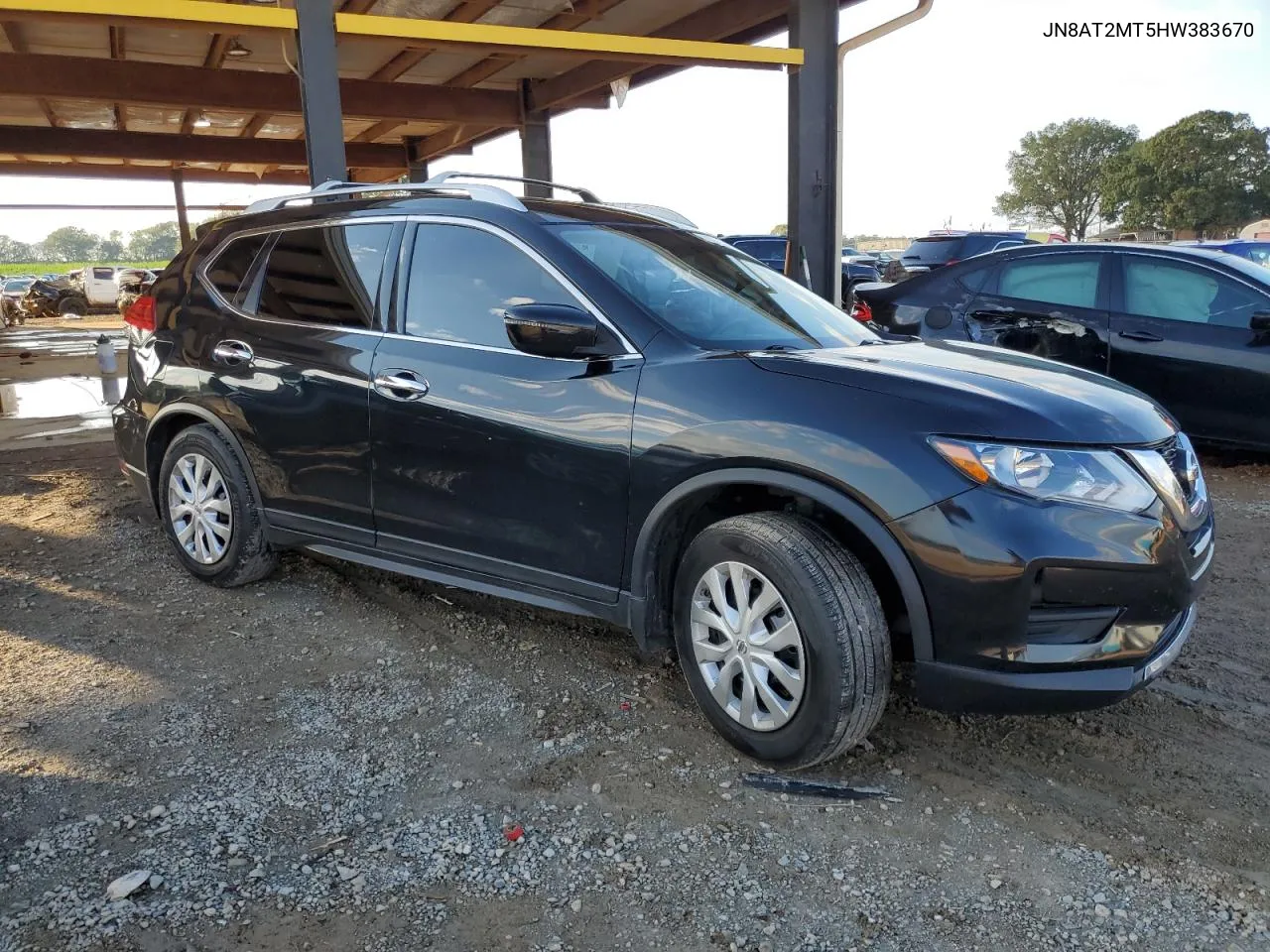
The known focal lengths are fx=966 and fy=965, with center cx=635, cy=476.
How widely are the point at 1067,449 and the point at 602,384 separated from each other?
1376 mm

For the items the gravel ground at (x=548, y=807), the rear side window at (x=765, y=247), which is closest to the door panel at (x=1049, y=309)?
the gravel ground at (x=548, y=807)

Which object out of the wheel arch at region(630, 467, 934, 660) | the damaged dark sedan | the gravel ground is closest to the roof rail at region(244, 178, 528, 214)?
the wheel arch at region(630, 467, 934, 660)

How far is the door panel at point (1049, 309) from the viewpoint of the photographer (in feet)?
21.6

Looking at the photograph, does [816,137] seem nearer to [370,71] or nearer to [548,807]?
[548,807]

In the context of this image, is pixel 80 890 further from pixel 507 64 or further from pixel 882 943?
pixel 507 64

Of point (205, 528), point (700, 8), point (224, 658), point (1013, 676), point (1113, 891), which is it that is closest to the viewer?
point (1113, 891)

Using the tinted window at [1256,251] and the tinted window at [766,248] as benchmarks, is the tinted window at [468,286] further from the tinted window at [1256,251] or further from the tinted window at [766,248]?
the tinted window at [1256,251]

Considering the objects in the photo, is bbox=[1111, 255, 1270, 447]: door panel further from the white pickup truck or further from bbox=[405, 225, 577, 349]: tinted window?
the white pickup truck

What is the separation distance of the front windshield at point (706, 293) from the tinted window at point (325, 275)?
0.86 metres

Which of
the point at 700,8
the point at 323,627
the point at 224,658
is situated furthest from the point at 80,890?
the point at 700,8

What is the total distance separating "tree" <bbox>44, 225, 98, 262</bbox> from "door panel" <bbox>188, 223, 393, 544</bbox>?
160 metres

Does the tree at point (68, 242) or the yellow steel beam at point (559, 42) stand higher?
the tree at point (68, 242)

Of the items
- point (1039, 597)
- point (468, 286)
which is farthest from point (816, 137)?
point (1039, 597)

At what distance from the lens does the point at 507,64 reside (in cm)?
1164
